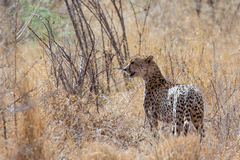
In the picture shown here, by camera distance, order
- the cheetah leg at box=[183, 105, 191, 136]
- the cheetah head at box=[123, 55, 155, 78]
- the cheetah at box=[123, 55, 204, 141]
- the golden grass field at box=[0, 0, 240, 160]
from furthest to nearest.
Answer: the cheetah head at box=[123, 55, 155, 78] < the cheetah at box=[123, 55, 204, 141] < the cheetah leg at box=[183, 105, 191, 136] < the golden grass field at box=[0, 0, 240, 160]

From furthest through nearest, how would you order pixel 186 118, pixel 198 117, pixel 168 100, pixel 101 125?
pixel 101 125
pixel 168 100
pixel 198 117
pixel 186 118

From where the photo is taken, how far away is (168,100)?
12.8ft

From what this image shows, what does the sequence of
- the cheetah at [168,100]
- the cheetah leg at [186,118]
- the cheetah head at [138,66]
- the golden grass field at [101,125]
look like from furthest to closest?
the cheetah head at [138,66]
the cheetah at [168,100]
the cheetah leg at [186,118]
the golden grass field at [101,125]

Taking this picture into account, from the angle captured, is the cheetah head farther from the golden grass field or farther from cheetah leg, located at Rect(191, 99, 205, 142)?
cheetah leg, located at Rect(191, 99, 205, 142)

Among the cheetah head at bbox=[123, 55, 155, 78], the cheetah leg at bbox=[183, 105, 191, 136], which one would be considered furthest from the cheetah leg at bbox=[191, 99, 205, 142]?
the cheetah head at bbox=[123, 55, 155, 78]

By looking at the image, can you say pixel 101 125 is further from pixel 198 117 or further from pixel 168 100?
pixel 198 117

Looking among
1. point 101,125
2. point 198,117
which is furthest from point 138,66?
point 198,117

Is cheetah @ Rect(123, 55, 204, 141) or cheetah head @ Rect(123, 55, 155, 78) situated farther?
cheetah head @ Rect(123, 55, 155, 78)

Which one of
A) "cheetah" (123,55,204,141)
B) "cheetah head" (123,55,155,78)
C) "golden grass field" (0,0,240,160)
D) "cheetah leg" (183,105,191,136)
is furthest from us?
"cheetah head" (123,55,155,78)

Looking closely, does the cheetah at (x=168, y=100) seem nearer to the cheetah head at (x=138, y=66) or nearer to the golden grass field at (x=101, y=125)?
the cheetah head at (x=138, y=66)

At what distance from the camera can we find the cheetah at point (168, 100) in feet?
11.9

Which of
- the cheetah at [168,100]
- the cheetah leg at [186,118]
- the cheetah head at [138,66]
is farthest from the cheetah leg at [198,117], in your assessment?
the cheetah head at [138,66]

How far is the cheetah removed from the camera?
364 centimetres

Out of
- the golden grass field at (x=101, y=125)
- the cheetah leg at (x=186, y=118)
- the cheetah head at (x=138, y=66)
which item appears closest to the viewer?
the golden grass field at (x=101, y=125)
